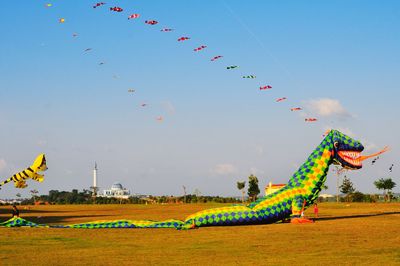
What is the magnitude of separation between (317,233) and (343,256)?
21.2ft

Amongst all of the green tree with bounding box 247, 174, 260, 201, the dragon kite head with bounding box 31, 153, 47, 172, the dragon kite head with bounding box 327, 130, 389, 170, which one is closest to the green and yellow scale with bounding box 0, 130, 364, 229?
the dragon kite head with bounding box 327, 130, 389, 170

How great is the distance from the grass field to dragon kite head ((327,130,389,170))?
342 centimetres


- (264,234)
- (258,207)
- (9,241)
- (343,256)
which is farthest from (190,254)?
(258,207)

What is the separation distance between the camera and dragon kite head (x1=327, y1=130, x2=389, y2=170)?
26438mm

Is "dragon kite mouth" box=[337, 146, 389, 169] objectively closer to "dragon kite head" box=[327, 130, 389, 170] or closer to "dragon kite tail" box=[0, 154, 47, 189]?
"dragon kite head" box=[327, 130, 389, 170]

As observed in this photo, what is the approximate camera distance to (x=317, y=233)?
68.9ft

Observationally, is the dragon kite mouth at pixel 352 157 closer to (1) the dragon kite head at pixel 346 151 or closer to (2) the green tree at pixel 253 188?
(1) the dragon kite head at pixel 346 151

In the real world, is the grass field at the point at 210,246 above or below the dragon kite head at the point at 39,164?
below

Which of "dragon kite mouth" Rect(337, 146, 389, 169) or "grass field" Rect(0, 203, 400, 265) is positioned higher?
"dragon kite mouth" Rect(337, 146, 389, 169)

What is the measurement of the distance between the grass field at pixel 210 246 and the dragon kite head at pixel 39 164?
2.87 metres

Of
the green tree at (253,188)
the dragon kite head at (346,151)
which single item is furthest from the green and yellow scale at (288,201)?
the green tree at (253,188)

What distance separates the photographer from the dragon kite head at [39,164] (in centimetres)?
2550

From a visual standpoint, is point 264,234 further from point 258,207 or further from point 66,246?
point 66,246

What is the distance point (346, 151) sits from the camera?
87.0 feet
